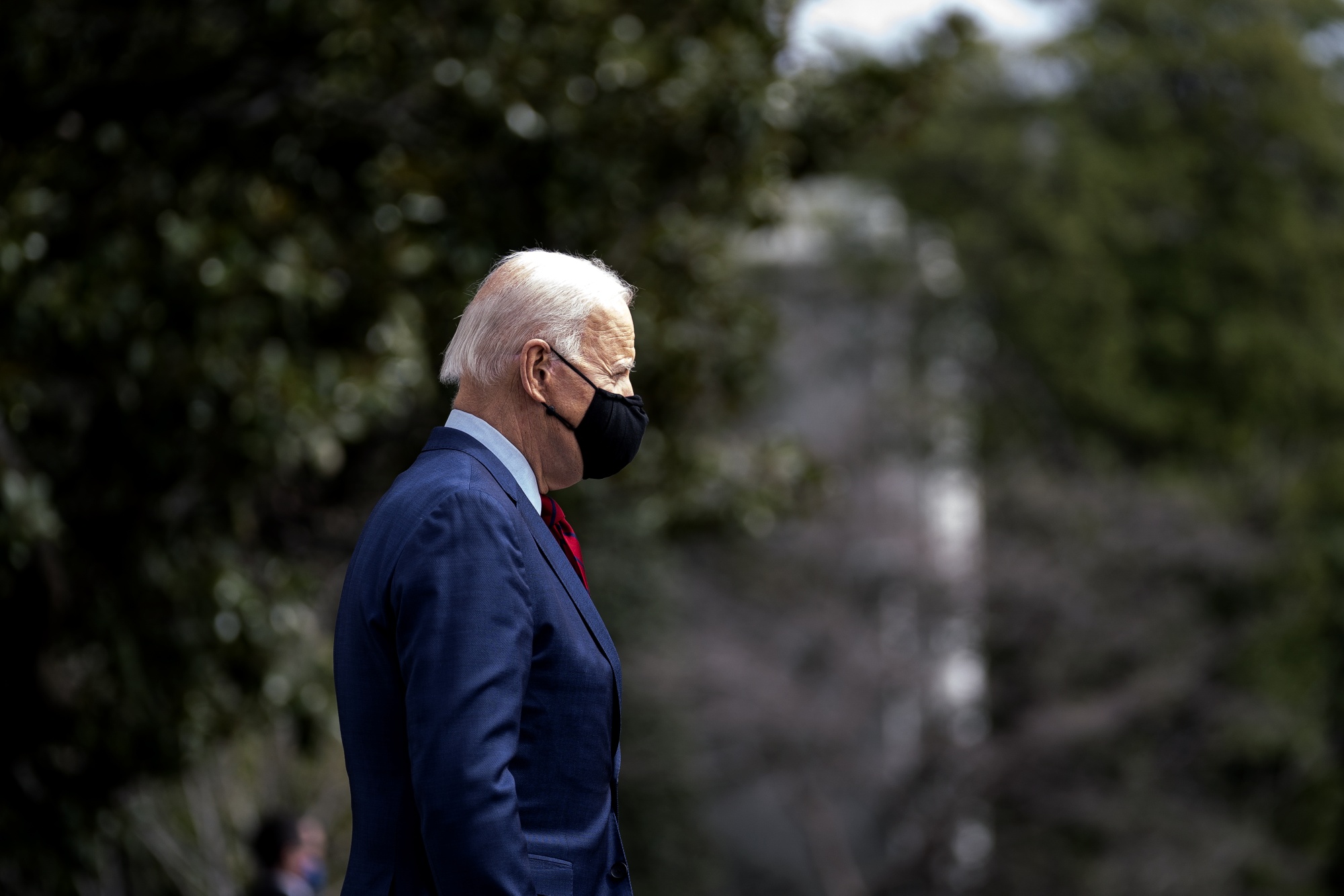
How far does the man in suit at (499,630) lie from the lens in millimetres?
1801

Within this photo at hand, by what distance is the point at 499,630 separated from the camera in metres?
1.83

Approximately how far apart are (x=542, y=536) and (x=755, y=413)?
17483 millimetres

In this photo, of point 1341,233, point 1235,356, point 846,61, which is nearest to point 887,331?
point 1235,356

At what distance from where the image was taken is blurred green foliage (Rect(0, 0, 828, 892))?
4891mm

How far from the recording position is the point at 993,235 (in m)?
18.0

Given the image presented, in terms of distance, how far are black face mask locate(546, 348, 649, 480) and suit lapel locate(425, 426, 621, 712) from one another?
117 mm

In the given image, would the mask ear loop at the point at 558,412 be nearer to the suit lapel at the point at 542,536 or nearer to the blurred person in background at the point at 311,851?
the suit lapel at the point at 542,536

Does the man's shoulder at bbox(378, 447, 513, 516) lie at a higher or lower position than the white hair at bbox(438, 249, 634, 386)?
lower

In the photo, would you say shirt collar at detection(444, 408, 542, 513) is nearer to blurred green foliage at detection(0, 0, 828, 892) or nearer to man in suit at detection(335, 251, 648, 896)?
man in suit at detection(335, 251, 648, 896)

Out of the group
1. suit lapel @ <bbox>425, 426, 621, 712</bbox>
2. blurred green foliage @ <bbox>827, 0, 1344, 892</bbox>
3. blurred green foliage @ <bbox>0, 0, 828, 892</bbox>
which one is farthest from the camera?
blurred green foliage @ <bbox>827, 0, 1344, 892</bbox>

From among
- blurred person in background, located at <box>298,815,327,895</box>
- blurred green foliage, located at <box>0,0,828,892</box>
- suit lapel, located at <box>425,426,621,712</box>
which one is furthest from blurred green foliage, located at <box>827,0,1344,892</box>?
suit lapel, located at <box>425,426,621,712</box>

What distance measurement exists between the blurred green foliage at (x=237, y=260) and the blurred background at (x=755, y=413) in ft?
0.06

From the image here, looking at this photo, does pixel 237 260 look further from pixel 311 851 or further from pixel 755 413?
pixel 755 413

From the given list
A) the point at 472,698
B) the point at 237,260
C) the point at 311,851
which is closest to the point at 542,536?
the point at 472,698
